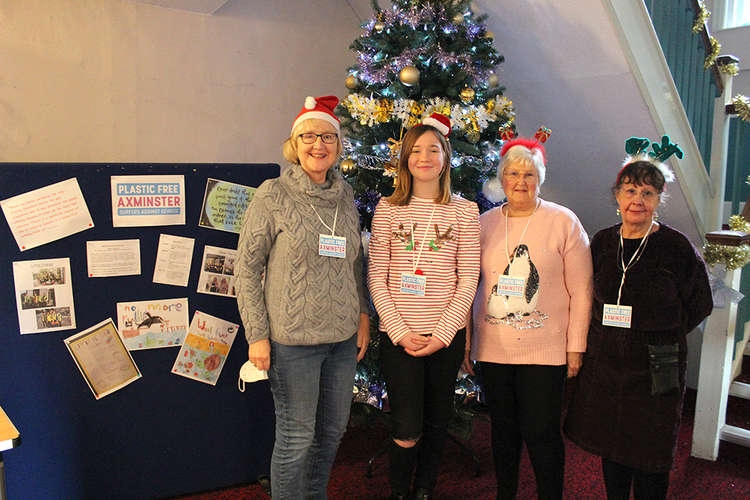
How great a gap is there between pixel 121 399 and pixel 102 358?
0.18 m

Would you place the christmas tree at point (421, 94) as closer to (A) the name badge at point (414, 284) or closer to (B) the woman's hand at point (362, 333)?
(B) the woman's hand at point (362, 333)

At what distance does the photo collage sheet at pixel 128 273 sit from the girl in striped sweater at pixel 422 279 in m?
0.64

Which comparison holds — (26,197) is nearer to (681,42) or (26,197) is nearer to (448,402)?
(448,402)

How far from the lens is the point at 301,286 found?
64.8 inches

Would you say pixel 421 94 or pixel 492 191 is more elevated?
pixel 421 94

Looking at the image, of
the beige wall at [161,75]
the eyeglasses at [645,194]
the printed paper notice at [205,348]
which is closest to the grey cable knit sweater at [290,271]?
the printed paper notice at [205,348]

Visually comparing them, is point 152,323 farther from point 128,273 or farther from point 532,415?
point 532,415

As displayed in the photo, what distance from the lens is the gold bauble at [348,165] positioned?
247cm

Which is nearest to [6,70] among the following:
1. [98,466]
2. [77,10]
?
[77,10]

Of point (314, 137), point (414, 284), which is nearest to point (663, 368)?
point (414, 284)

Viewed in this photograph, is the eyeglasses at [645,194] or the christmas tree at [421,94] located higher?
the christmas tree at [421,94]

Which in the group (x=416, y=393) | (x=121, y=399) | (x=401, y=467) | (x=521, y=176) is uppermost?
A: (x=521, y=176)

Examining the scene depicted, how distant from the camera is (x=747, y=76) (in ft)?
12.9

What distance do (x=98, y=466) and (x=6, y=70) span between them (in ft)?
6.24
